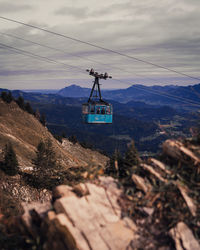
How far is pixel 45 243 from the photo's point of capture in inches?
314

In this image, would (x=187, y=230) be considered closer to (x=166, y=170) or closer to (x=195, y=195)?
(x=195, y=195)

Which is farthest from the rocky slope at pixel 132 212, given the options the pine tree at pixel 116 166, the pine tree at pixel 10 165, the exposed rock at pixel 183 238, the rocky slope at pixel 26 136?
the rocky slope at pixel 26 136

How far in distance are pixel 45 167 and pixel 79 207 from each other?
34225mm

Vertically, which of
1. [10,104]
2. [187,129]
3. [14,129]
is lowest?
[14,129]

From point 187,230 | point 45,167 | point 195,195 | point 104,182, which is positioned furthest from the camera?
point 45,167

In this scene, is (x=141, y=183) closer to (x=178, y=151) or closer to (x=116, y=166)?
(x=116, y=166)

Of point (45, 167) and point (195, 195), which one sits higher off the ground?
point (195, 195)

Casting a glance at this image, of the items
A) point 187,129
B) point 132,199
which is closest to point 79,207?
point 132,199

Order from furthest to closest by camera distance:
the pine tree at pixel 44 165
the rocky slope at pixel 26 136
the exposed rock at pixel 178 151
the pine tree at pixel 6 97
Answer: the pine tree at pixel 6 97, the rocky slope at pixel 26 136, the pine tree at pixel 44 165, the exposed rock at pixel 178 151

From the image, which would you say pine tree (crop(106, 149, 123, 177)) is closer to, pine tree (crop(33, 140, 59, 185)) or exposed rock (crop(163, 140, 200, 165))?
exposed rock (crop(163, 140, 200, 165))

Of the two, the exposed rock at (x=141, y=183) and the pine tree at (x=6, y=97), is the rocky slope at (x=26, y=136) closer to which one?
the pine tree at (x=6, y=97)

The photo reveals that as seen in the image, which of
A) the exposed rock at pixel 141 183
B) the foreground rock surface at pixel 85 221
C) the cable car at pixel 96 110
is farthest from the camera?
the cable car at pixel 96 110

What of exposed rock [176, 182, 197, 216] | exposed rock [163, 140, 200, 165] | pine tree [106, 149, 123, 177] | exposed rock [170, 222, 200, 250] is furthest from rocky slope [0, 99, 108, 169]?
exposed rock [170, 222, 200, 250]

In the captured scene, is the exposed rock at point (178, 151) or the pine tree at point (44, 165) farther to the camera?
the pine tree at point (44, 165)
